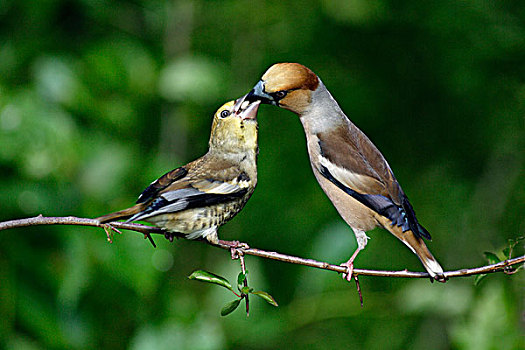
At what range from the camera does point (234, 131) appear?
2.65 metres

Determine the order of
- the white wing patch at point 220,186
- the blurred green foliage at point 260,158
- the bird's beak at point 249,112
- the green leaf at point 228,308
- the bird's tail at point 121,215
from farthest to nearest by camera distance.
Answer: the blurred green foliage at point 260,158 → the bird's beak at point 249,112 → the white wing patch at point 220,186 → the bird's tail at point 121,215 → the green leaf at point 228,308

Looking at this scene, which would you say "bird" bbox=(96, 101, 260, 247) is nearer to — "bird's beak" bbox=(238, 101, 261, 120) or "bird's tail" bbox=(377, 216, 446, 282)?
"bird's beak" bbox=(238, 101, 261, 120)

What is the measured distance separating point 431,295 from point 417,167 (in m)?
1.31

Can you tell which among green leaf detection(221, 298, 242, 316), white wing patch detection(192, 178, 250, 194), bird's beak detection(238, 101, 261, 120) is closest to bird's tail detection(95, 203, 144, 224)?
white wing patch detection(192, 178, 250, 194)

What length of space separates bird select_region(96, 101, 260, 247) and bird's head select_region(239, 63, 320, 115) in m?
0.13

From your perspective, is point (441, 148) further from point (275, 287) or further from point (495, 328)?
point (495, 328)

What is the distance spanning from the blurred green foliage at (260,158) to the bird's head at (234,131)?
61.2 inches

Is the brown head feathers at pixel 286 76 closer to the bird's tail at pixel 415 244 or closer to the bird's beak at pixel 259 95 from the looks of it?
the bird's beak at pixel 259 95

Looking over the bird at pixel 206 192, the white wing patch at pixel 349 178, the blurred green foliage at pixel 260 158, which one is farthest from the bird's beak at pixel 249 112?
the blurred green foliage at pixel 260 158

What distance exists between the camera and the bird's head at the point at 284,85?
2.22 metres

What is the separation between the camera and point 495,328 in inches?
143

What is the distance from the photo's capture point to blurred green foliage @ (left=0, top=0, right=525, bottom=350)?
4.10 meters

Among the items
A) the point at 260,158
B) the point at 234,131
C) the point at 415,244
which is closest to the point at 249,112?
the point at 234,131

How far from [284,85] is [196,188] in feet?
1.63
